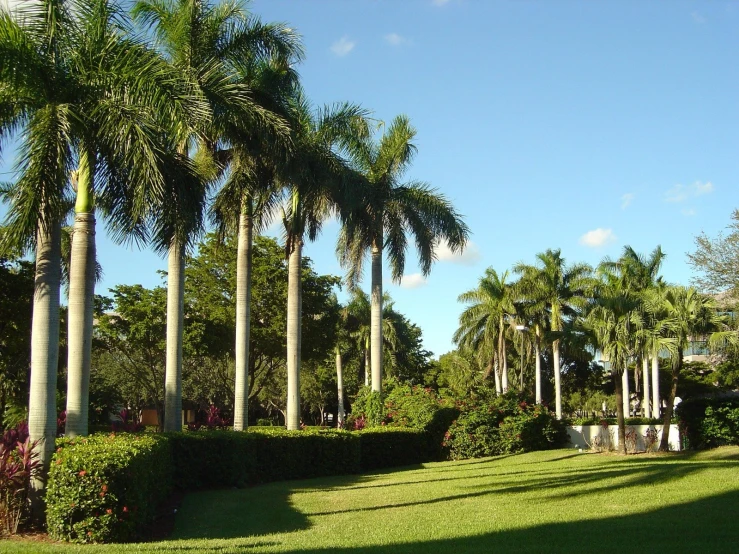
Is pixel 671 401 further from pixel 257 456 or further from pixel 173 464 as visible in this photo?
pixel 173 464

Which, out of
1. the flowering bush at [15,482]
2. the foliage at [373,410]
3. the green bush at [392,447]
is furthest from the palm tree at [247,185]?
the flowering bush at [15,482]

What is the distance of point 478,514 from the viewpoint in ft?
42.4

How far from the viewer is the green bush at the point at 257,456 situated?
17391 mm

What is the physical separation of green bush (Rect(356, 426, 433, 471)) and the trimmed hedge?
929cm

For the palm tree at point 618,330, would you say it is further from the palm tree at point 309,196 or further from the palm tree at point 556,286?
the palm tree at point 556,286

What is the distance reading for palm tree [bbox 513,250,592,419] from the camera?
4425cm

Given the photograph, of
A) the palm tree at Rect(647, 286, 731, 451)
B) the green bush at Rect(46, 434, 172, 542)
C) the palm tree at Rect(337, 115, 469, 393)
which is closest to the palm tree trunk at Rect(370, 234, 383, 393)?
the palm tree at Rect(337, 115, 469, 393)

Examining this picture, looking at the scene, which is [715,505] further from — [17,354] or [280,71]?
[17,354]

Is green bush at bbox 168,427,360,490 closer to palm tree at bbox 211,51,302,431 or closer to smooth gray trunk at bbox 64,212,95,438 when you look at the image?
palm tree at bbox 211,51,302,431

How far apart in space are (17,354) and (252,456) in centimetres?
1211

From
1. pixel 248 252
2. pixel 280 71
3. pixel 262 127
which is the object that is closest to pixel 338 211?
pixel 248 252

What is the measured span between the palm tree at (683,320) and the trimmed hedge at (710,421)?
1.85 meters

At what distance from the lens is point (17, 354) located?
87.9ft

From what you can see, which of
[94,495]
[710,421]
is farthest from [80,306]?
[710,421]
